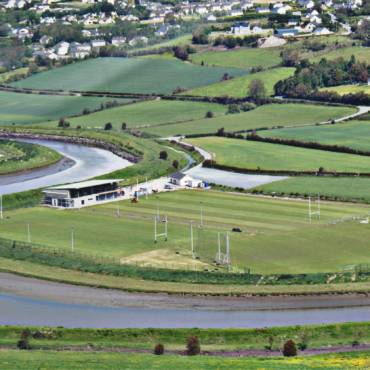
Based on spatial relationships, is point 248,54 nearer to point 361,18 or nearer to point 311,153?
point 361,18

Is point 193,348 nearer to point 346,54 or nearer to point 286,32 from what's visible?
point 346,54

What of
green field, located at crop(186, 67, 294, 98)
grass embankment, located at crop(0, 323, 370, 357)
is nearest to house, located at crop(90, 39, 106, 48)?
green field, located at crop(186, 67, 294, 98)

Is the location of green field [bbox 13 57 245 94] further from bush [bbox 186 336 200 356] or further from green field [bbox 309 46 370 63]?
bush [bbox 186 336 200 356]

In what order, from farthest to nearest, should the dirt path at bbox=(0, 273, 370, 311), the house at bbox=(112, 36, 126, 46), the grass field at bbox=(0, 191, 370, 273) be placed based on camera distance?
1. the house at bbox=(112, 36, 126, 46)
2. the grass field at bbox=(0, 191, 370, 273)
3. the dirt path at bbox=(0, 273, 370, 311)

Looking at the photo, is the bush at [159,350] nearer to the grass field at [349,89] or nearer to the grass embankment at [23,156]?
the grass embankment at [23,156]

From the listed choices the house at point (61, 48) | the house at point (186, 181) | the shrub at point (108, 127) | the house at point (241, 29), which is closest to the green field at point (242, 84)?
the shrub at point (108, 127)

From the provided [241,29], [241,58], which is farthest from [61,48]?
[241,58]
